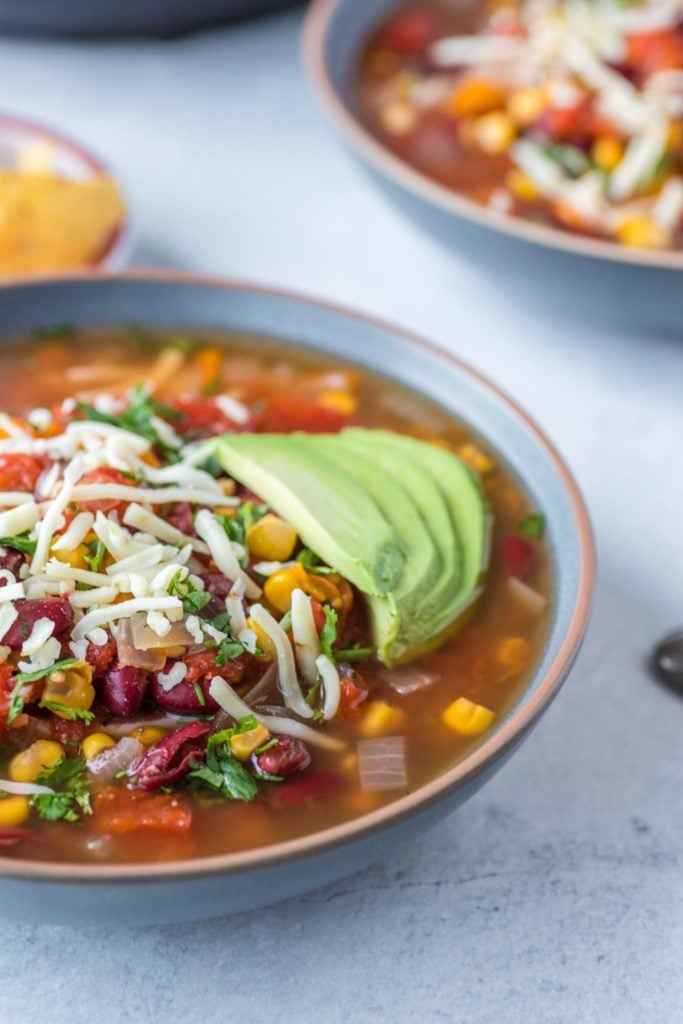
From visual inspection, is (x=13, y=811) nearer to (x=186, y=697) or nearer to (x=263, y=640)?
(x=186, y=697)

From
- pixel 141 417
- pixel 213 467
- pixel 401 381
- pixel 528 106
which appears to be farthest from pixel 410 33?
pixel 213 467

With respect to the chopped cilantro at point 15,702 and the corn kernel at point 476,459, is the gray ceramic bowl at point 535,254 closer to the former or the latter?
the corn kernel at point 476,459

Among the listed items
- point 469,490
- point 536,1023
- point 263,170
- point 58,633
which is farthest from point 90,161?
point 536,1023

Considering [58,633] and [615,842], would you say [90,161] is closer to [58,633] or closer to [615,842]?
[58,633]

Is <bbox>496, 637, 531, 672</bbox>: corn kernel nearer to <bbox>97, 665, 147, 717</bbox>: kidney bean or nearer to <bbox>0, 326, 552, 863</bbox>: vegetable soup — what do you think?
<bbox>0, 326, 552, 863</bbox>: vegetable soup

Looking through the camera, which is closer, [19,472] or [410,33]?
[19,472]

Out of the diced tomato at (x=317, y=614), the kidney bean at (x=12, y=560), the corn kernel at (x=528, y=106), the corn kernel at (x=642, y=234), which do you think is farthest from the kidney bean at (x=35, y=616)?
the corn kernel at (x=528, y=106)
